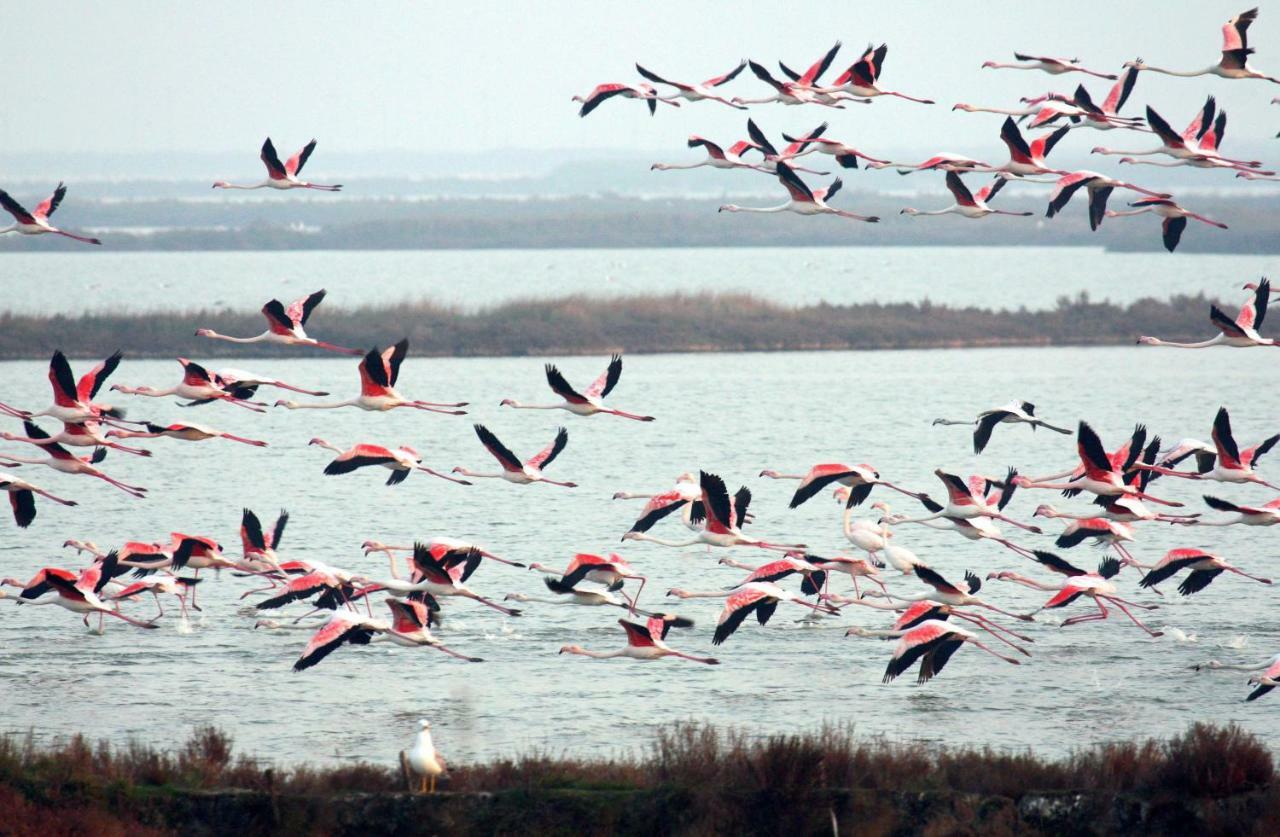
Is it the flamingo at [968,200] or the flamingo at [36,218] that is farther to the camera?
the flamingo at [968,200]

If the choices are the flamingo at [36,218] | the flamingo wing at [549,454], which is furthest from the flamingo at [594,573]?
the flamingo at [36,218]

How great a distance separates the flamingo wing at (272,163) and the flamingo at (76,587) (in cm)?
480

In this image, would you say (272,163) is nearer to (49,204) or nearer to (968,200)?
(49,204)

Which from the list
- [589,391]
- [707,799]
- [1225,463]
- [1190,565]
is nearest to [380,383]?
[589,391]

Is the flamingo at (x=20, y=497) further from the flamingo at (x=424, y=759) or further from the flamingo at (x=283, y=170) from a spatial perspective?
the flamingo at (x=424, y=759)

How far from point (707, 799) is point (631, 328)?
44.4 m

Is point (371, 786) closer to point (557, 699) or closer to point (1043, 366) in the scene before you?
point (557, 699)

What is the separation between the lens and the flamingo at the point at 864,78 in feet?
61.0

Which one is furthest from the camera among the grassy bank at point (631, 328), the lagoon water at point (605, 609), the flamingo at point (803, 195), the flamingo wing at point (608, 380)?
the grassy bank at point (631, 328)

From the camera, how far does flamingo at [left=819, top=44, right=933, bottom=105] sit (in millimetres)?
18594

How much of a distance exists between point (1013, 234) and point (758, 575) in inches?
5205

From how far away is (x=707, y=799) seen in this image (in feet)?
47.5

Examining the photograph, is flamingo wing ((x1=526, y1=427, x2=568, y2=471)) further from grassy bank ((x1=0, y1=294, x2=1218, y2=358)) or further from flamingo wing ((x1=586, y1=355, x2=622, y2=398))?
grassy bank ((x1=0, y1=294, x2=1218, y2=358))

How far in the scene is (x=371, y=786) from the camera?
1476 centimetres
